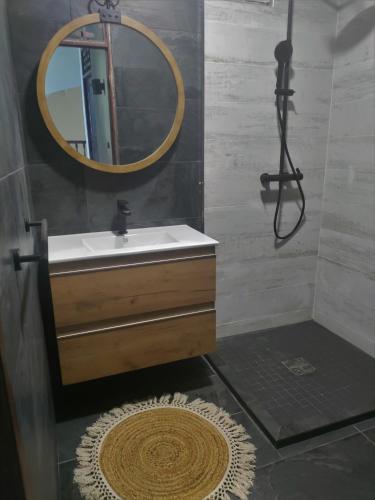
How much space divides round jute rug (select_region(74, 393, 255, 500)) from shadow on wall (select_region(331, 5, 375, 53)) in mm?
2103

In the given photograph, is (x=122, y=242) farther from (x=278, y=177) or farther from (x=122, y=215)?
(x=278, y=177)

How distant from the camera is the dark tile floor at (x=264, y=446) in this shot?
1.36m

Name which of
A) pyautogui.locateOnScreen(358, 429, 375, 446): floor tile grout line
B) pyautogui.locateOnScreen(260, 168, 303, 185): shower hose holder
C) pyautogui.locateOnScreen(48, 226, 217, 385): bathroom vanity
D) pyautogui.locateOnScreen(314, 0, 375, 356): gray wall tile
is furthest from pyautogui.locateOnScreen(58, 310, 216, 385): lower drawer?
pyautogui.locateOnScreen(314, 0, 375, 356): gray wall tile

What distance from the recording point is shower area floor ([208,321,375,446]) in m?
1.66

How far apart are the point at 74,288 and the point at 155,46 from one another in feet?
4.01

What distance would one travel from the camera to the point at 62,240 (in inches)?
70.0

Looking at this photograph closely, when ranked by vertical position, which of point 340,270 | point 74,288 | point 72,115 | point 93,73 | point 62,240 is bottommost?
point 340,270

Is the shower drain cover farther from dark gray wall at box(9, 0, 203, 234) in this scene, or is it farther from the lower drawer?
dark gray wall at box(9, 0, 203, 234)

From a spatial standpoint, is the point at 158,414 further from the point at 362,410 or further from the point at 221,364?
the point at 362,410

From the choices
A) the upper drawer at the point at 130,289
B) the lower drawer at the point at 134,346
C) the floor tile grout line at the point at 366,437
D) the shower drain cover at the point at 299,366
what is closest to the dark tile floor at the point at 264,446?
the floor tile grout line at the point at 366,437

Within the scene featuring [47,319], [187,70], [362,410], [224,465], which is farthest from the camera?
[187,70]

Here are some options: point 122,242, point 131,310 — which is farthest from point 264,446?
point 122,242

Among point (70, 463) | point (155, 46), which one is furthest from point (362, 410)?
point (155, 46)

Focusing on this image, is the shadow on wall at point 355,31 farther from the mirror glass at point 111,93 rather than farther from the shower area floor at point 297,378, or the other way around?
the shower area floor at point 297,378
